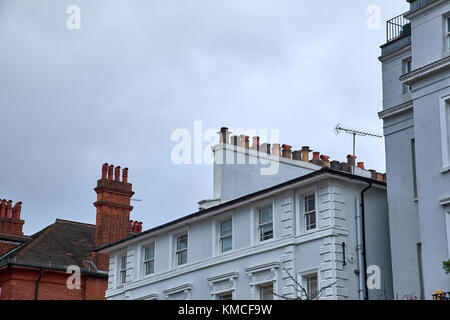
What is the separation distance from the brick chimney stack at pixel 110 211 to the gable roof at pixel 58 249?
1396 mm

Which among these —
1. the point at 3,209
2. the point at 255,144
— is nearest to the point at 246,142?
the point at 255,144

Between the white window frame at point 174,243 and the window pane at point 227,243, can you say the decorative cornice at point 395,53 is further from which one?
the white window frame at point 174,243

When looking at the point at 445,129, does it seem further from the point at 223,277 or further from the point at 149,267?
the point at 149,267

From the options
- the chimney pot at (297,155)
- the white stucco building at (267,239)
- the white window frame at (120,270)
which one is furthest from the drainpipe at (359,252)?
the white window frame at (120,270)

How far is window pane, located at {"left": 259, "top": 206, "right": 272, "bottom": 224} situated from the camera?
104ft

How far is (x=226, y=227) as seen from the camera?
33719mm

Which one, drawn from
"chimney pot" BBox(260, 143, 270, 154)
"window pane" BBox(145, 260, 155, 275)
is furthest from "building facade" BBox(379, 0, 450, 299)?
"window pane" BBox(145, 260, 155, 275)

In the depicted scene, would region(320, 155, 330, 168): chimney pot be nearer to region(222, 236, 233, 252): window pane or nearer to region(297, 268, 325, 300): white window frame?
region(222, 236, 233, 252): window pane

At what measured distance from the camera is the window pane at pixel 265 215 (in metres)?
31.7

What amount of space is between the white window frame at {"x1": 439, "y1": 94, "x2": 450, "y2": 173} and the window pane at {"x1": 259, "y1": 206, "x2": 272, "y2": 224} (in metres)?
9.51

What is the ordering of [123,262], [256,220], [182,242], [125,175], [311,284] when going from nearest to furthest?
[311,284] < [256,220] < [182,242] < [123,262] < [125,175]

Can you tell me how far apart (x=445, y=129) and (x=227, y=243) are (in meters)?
12.5

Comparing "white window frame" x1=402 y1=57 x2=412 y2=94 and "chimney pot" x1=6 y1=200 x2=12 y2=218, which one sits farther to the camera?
"chimney pot" x1=6 y1=200 x2=12 y2=218
